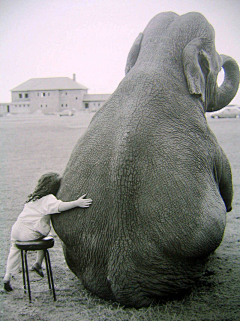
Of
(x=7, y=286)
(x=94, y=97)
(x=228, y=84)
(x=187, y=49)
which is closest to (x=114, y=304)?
(x=7, y=286)

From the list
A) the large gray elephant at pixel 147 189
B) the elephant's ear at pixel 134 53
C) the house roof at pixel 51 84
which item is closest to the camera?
the large gray elephant at pixel 147 189

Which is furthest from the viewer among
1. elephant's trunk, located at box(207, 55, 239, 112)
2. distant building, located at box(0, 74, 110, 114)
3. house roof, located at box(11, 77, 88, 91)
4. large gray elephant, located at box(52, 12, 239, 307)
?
house roof, located at box(11, 77, 88, 91)

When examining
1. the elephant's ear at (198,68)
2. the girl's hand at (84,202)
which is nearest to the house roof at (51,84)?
the elephant's ear at (198,68)

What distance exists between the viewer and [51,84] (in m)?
74.2

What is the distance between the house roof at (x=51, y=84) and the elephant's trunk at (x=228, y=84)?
Answer: 6901 cm

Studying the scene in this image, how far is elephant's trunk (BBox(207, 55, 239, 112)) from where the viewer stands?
4.21m

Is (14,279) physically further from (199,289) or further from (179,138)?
(179,138)

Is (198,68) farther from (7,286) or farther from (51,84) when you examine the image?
(51,84)

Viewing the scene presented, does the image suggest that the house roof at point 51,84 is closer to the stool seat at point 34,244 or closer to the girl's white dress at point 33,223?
the girl's white dress at point 33,223

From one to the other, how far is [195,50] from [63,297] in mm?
2403

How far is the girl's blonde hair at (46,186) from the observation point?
3311 millimetres

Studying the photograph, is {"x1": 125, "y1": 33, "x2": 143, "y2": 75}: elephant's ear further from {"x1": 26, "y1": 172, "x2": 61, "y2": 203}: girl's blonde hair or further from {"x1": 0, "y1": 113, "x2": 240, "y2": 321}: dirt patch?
{"x1": 0, "y1": 113, "x2": 240, "y2": 321}: dirt patch

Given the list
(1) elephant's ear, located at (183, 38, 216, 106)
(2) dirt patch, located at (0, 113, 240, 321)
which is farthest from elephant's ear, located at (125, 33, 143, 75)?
(2) dirt patch, located at (0, 113, 240, 321)

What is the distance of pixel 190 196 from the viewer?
116 inches
